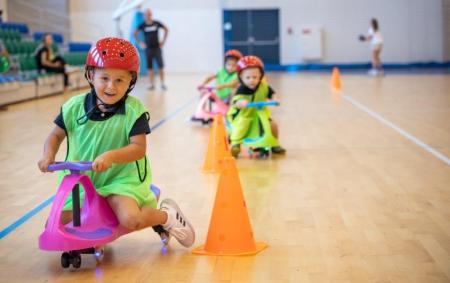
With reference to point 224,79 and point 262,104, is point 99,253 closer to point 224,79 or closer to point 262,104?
point 262,104

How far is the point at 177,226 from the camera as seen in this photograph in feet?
13.5

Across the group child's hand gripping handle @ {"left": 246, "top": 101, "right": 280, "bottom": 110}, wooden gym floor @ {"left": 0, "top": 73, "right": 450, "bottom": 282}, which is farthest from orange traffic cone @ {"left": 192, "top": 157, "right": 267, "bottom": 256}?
child's hand gripping handle @ {"left": 246, "top": 101, "right": 280, "bottom": 110}

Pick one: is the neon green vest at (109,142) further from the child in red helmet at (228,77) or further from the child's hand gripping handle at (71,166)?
the child in red helmet at (228,77)

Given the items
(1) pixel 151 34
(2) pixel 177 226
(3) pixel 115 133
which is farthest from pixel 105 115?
(1) pixel 151 34

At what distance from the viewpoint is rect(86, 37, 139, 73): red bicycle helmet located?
3.87 metres

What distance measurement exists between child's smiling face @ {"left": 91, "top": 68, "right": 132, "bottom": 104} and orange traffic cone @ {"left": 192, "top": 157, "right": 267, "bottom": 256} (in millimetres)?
692

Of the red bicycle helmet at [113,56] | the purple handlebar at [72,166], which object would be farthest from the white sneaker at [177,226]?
the red bicycle helmet at [113,56]

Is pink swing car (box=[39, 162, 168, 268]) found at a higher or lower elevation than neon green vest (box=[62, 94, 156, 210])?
lower

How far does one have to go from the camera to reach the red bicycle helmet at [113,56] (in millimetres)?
3871

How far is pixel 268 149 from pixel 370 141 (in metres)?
1.52

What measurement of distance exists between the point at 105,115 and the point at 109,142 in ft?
0.49

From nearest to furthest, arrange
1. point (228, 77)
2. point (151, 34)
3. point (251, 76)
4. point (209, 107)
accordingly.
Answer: point (251, 76)
point (228, 77)
point (209, 107)
point (151, 34)

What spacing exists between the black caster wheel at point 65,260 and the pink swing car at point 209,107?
6.55 meters

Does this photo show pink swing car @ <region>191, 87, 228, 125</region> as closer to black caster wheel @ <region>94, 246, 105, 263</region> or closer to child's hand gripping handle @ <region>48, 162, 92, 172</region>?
black caster wheel @ <region>94, 246, 105, 263</region>
